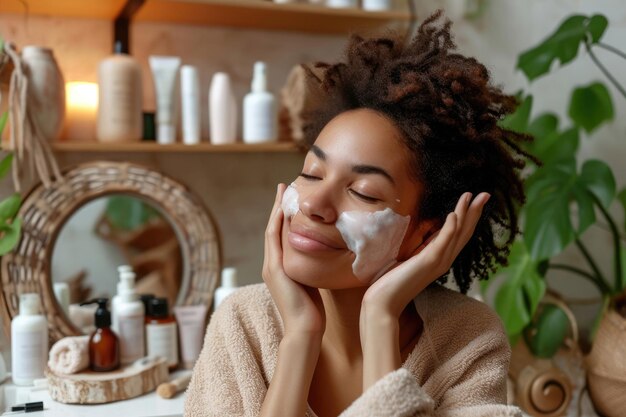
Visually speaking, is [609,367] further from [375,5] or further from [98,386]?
[98,386]

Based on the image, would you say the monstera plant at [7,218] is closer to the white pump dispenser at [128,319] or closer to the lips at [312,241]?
the white pump dispenser at [128,319]

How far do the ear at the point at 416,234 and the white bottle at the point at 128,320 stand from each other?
630 millimetres

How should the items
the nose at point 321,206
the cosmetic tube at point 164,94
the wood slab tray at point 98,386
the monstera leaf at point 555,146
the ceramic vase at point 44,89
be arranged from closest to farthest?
the nose at point 321,206 < the wood slab tray at point 98,386 < the ceramic vase at point 44,89 < the cosmetic tube at point 164,94 < the monstera leaf at point 555,146

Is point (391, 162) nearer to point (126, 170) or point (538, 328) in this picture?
point (126, 170)

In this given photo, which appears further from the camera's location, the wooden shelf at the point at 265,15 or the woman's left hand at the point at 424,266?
the wooden shelf at the point at 265,15

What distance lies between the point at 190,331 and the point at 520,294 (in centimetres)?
69

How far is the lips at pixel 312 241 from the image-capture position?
892mm

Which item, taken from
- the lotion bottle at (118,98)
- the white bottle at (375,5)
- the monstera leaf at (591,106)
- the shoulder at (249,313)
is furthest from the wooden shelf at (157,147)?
the monstera leaf at (591,106)

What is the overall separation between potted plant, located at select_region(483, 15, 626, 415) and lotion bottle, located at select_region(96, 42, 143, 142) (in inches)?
31.2

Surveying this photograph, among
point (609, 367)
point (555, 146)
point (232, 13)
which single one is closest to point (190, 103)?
point (232, 13)

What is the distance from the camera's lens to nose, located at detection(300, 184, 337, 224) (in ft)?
2.91

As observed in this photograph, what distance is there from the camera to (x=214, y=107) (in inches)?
58.6

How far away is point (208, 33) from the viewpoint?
160 centimetres

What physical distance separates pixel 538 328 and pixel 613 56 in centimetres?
75
